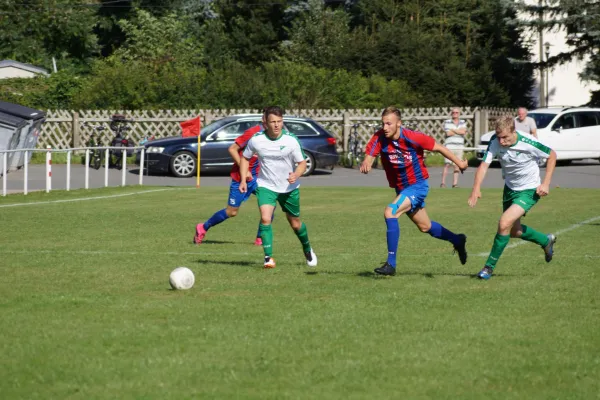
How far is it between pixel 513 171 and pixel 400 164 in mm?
1123

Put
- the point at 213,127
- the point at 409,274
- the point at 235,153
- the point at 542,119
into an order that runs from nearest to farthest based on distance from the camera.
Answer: the point at 409,274 → the point at 235,153 → the point at 213,127 → the point at 542,119

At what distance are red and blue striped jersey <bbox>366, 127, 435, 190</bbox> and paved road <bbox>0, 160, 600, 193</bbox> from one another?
1527 centimetres

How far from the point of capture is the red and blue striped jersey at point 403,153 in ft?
36.3

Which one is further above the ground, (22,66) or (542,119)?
(22,66)

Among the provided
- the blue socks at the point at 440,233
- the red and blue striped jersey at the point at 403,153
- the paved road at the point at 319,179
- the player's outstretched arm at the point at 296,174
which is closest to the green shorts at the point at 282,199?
the player's outstretched arm at the point at 296,174

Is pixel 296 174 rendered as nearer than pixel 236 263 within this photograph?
Yes

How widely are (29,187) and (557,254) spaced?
16.2m

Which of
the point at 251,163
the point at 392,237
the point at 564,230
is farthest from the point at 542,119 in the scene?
the point at 392,237

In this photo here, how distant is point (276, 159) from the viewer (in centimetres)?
1188

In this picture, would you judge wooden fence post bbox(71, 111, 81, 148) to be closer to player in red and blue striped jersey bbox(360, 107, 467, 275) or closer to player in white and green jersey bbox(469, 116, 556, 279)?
player in red and blue striped jersey bbox(360, 107, 467, 275)

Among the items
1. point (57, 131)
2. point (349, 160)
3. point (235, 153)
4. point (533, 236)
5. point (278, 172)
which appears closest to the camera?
point (533, 236)

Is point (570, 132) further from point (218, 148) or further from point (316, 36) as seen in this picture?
point (316, 36)

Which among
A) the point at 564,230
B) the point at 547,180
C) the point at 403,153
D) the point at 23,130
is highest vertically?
the point at 23,130

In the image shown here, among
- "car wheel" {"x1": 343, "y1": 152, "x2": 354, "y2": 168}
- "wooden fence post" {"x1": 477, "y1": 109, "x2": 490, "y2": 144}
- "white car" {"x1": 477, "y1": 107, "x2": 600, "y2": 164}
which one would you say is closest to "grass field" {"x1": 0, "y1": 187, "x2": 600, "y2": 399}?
"white car" {"x1": 477, "y1": 107, "x2": 600, "y2": 164}
